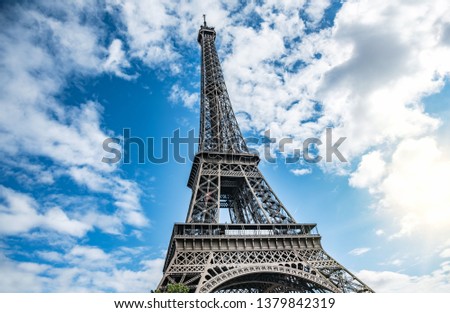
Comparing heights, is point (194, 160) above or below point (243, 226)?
above

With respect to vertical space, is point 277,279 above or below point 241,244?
below

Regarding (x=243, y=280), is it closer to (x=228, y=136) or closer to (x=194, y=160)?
(x=194, y=160)

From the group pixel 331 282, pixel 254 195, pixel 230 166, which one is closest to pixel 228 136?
pixel 230 166
